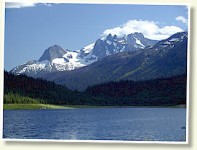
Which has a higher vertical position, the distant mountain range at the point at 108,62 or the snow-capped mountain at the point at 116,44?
the snow-capped mountain at the point at 116,44

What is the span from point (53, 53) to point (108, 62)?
729 mm

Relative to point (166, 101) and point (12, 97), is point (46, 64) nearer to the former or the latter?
point (12, 97)

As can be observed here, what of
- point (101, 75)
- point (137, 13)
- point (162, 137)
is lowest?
point (162, 137)

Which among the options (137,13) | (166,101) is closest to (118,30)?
(137,13)

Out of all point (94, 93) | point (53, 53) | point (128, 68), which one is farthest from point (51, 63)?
point (128, 68)

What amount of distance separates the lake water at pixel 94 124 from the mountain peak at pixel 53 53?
70 centimetres

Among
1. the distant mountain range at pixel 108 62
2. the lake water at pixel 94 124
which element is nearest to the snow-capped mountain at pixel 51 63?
the distant mountain range at pixel 108 62

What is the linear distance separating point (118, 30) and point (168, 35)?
651mm

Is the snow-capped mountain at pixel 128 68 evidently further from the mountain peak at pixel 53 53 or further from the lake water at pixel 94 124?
the lake water at pixel 94 124

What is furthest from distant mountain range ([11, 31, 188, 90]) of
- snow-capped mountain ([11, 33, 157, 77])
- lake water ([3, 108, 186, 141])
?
lake water ([3, 108, 186, 141])

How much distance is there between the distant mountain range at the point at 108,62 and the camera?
12656 millimetres

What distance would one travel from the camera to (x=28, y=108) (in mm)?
12711

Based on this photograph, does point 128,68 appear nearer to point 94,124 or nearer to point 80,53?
point 80,53

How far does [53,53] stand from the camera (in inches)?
500
